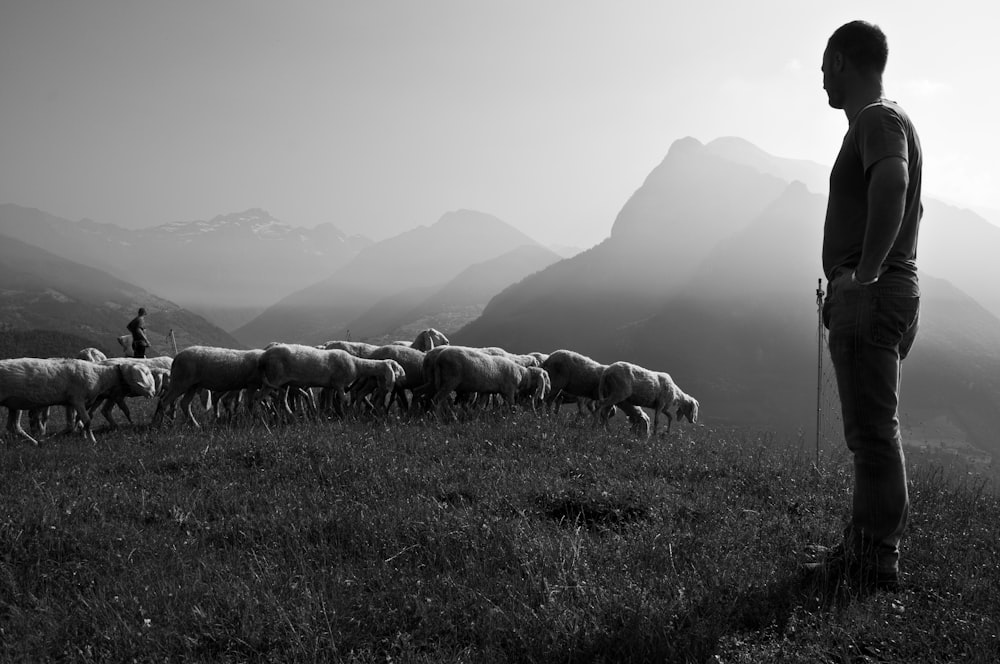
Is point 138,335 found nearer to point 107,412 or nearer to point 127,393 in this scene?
point 127,393

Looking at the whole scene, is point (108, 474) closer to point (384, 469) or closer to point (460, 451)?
point (384, 469)

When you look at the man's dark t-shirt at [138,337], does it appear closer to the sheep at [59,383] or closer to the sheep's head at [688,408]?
the sheep at [59,383]

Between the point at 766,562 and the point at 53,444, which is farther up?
the point at 766,562

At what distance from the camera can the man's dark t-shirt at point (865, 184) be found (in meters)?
4.10

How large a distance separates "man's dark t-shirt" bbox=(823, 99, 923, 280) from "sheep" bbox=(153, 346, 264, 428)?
12.4m

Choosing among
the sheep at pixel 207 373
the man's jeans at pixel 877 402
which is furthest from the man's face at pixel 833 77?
the sheep at pixel 207 373

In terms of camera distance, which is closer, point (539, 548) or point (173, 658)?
point (173, 658)

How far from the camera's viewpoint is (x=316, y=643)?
11.7 feet

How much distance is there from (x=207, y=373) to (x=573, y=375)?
8530 mm

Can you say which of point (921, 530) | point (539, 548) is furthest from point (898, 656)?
point (921, 530)

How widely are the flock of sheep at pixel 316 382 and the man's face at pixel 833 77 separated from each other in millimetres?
8918

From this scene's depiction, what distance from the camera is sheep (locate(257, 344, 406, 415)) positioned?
541 inches

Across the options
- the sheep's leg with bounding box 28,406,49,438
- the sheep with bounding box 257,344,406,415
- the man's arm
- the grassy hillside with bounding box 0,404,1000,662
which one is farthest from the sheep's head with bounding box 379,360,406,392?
the man's arm

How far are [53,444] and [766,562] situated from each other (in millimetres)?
10675
